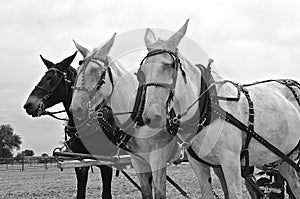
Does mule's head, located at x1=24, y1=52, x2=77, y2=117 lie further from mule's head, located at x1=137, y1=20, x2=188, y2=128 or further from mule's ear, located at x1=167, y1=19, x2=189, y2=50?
mule's ear, located at x1=167, y1=19, x2=189, y2=50

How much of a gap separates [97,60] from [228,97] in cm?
186

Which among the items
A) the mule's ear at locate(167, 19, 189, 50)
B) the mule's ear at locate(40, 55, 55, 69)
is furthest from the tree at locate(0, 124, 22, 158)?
the mule's ear at locate(167, 19, 189, 50)

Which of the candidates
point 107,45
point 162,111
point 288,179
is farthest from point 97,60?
point 288,179

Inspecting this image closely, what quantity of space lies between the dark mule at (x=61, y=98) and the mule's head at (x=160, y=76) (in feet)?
9.83

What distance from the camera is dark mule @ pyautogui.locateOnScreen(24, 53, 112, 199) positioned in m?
7.03

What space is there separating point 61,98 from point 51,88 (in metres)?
0.30

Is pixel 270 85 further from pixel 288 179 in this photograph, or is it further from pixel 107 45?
pixel 107 45

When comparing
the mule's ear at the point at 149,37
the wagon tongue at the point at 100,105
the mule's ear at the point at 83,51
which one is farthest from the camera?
the mule's ear at the point at 83,51

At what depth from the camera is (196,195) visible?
37.6ft

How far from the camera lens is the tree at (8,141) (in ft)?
274

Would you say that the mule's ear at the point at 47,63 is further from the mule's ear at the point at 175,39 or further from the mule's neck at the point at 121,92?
the mule's ear at the point at 175,39

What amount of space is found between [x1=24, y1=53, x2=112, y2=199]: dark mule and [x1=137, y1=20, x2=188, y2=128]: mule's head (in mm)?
2997

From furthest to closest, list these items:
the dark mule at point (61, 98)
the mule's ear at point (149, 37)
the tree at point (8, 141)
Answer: the tree at point (8, 141) < the dark mule at point (61, 98) < the mule's ear at point (149, 37)

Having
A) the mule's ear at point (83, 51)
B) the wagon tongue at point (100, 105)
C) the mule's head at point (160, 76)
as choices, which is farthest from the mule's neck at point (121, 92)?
the mule's head at point (160, 76)
